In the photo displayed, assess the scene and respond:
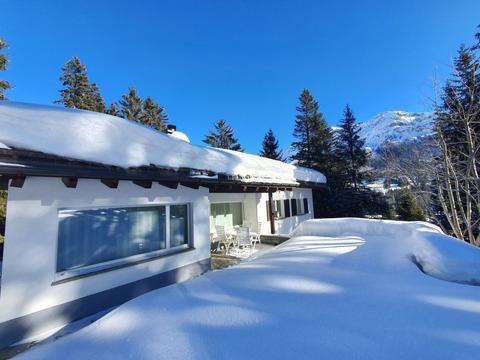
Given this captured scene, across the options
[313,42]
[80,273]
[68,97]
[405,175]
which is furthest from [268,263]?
[68,97]

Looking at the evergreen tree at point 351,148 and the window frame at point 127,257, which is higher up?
the evergreen tree at point 351,148

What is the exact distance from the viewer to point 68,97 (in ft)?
73.9

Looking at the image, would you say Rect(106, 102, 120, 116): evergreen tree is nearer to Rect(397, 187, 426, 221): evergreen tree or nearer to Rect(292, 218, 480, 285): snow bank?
Rect(292, 218, 480, 285): snow bank

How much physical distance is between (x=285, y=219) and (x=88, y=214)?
11.2 metres

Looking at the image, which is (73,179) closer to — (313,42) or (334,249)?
(334,249)

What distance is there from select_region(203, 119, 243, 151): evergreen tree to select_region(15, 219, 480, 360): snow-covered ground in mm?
27257

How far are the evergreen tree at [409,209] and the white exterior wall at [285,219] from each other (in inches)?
273

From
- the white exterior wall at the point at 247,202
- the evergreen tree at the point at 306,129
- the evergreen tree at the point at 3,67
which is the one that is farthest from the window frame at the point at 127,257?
the evergreen tree at the point at 306,129

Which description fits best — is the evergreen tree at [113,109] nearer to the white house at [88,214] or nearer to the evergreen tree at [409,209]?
the white house at [88,214]

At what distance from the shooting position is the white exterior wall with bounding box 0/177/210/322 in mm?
3346

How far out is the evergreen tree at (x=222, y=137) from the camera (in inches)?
1188

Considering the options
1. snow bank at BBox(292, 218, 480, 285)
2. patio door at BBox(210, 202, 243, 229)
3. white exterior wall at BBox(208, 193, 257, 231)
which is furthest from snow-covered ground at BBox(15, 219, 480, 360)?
white exterior wall at BBox(208, 193, 257, 231)

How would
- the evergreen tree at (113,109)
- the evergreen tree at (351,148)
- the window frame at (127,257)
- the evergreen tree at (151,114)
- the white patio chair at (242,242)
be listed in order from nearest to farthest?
the window frame at (127,257), the white patio chair at (242,242), the evergreen tree at (351,148), the evergreen tree at (113,109), the evergreen tree at (151,114)

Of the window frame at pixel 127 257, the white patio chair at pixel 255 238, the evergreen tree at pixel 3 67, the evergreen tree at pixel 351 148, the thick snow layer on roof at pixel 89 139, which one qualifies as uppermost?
the evergreen tree at pixel 3 67
